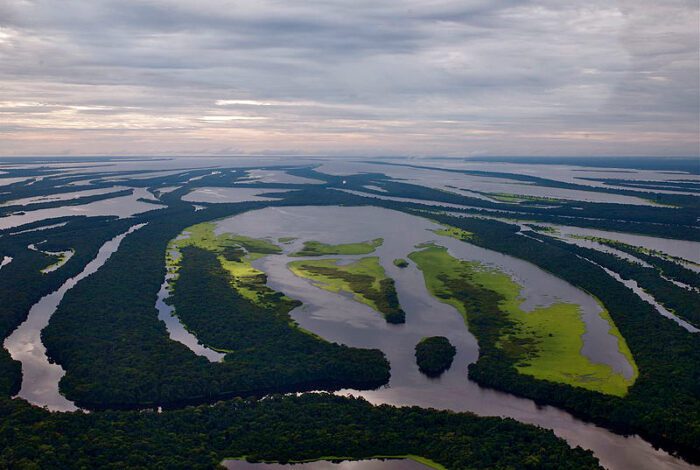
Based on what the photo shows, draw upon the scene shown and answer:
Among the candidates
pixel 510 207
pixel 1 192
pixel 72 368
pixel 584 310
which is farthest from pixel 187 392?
pixel 1 192

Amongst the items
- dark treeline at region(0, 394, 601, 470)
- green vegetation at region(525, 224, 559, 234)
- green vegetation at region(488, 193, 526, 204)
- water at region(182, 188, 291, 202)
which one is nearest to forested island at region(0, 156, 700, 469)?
dark treeline at region(0, 394, 601, 470)

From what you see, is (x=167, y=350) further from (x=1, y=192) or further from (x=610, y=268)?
(x=1, y=192)

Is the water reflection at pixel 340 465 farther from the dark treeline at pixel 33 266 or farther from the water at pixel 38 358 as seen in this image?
the dark treeline at pixel 33 266

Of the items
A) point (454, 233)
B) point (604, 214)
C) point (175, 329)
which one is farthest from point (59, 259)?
point (604, 214)

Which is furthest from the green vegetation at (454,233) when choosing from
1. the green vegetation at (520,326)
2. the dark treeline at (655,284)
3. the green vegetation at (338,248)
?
the green vegetation at (520,326)

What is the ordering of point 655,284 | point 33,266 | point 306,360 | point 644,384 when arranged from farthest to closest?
1. point 33,266
2. point 655,284
3. point 306,360
4. point 644,384

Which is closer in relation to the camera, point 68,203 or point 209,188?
point 68,203

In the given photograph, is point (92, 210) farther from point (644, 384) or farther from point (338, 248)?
point (644, 384)
